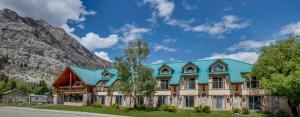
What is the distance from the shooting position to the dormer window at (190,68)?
41531mm

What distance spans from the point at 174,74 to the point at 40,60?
157 metres

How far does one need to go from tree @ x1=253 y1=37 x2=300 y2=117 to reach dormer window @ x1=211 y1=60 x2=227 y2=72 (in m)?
6.56

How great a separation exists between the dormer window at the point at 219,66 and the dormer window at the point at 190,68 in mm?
2809

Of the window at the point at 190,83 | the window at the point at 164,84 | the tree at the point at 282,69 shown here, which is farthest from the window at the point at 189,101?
the tree at the point at 282,69

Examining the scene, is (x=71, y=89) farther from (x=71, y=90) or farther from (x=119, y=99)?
(x=119, y=99)

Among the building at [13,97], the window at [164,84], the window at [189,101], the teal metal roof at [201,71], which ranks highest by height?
the teal metal roof at [201,71]

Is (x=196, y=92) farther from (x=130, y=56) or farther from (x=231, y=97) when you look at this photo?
(x=130, y=56)

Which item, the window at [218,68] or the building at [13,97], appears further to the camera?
the building at [13,97]

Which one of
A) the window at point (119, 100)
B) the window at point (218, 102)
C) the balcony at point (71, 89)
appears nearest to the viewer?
the window at point (218, 102)

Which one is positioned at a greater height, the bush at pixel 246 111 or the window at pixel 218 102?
the window at pixel 218 102

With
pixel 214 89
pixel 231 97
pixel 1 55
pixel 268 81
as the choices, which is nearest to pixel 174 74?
pixel 214 89

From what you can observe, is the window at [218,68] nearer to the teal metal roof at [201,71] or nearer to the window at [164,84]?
the teal metal roof at [201,71]

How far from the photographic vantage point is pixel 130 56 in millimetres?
39000

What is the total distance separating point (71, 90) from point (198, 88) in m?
26.7
